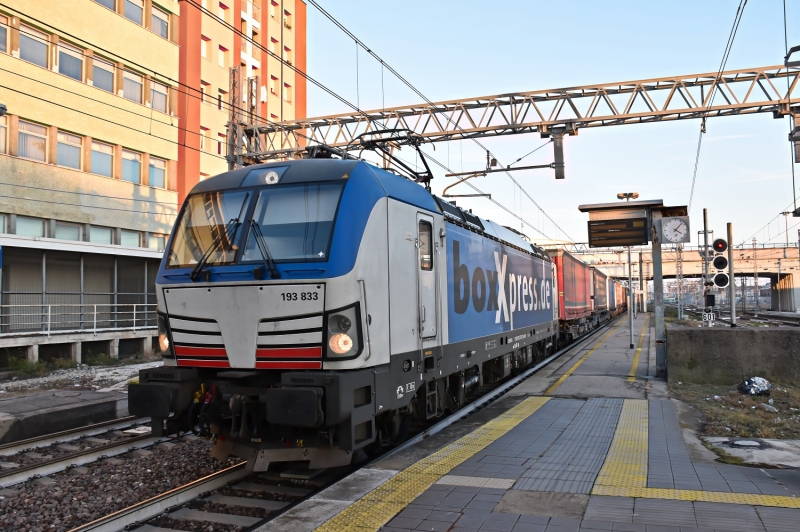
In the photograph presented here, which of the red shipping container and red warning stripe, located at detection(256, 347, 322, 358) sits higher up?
the red shipping container

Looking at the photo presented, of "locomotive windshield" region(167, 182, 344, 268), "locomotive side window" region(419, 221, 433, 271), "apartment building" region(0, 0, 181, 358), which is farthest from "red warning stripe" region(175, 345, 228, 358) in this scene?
"apartment building" region(0, 0, 181, 358)

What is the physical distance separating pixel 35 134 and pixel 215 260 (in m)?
18.6

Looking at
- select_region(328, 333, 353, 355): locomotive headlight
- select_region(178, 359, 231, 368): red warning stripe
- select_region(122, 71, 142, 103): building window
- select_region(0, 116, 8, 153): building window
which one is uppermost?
select_region(122, 71, 142, 103): building window

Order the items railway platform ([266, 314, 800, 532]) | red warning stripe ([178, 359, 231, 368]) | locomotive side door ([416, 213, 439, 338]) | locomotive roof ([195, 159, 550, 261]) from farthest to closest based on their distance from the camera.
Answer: locomotive side door ([416, 213, 439, 338])
locomotive roof ([195, 159, 550, 261])
red warning stripe ([178, 359, 231, 368])
railway platform ([266, 314, 800, 532])

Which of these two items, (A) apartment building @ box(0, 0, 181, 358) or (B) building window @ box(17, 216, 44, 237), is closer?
(A) apartment building @ box(0, 0, 181, 358)

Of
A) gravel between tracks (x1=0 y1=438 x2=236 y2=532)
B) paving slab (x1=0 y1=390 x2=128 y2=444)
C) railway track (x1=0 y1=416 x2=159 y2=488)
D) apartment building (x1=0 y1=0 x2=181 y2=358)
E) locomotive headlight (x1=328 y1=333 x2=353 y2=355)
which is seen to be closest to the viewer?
gravel between tracks (x1=0 y1=438 x2=236 y2=532)

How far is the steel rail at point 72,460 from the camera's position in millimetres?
6730

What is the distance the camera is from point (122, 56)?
80.4 feet

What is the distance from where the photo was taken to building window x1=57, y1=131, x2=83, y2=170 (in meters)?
22.3

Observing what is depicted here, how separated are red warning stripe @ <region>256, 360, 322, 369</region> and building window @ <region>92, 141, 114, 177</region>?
67.5ft

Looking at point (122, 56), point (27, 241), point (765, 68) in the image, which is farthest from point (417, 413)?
point (122, 56)

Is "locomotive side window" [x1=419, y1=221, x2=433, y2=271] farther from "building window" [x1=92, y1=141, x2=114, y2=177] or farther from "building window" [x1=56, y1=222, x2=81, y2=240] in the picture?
"building window" [x1=92, y1=141, x2=114, y2=177]

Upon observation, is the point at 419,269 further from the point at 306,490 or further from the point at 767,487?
the point at 767,487

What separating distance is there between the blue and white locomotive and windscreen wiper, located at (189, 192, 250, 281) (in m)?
0.01
